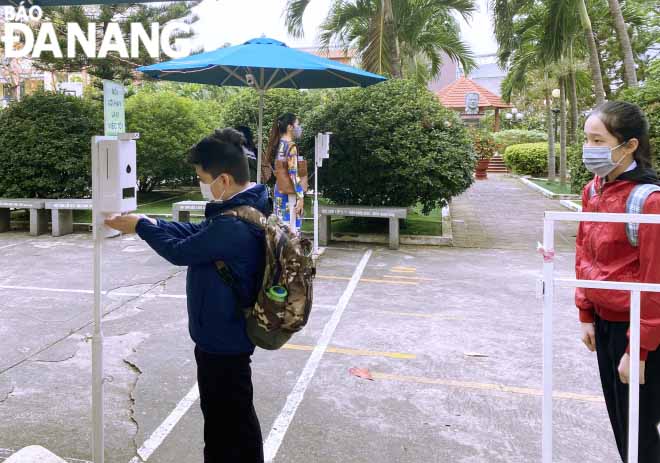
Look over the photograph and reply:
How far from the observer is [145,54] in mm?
14547

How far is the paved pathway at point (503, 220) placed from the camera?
31.9ft

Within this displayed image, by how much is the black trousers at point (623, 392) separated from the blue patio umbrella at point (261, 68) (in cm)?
491

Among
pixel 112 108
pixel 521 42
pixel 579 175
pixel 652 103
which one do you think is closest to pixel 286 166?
pixel 112 108

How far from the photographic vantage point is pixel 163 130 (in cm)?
1338

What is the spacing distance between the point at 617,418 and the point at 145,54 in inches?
566

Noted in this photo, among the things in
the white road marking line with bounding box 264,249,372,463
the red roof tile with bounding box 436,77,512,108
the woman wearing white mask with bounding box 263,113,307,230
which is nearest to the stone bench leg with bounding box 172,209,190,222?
the woman wearing white mask with bounding box 263,113,307,230

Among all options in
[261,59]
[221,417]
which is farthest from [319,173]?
[221,417]

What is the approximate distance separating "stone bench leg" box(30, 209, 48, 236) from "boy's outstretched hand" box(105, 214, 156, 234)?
7891 mm

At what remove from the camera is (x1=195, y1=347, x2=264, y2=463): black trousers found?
248 centimetres

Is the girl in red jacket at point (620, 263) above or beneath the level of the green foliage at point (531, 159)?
beneath

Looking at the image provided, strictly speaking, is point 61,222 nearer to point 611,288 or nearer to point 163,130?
point 163,130

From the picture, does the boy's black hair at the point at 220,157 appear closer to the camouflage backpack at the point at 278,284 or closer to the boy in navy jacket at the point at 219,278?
the boy in navy jacket at the point at 219,278

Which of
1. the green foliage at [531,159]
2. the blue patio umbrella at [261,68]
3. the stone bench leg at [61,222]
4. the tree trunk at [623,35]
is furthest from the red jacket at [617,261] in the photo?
the green foliage at [531,159]

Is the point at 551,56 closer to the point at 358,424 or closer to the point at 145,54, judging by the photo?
the point at 145,54
